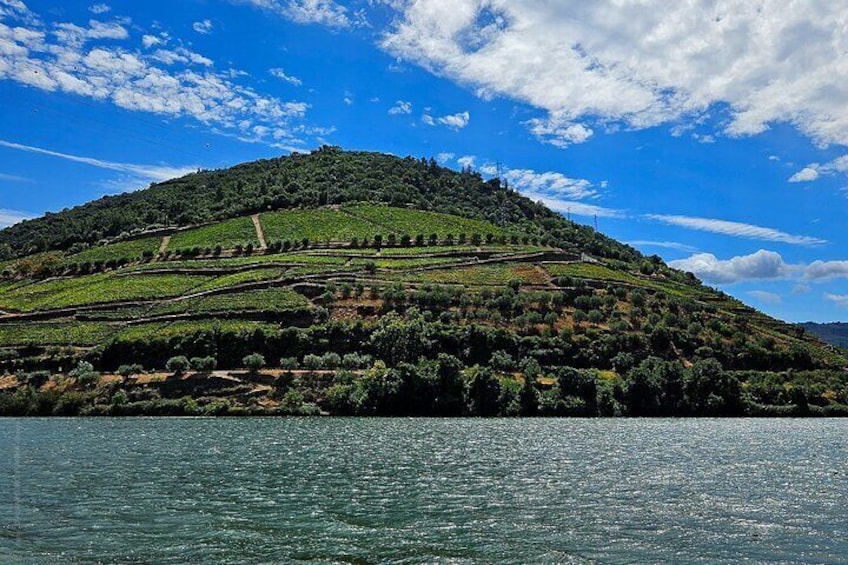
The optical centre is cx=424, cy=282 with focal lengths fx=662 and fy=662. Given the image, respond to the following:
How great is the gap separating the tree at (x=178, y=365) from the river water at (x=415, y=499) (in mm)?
28557

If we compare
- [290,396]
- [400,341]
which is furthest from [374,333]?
[290,396]

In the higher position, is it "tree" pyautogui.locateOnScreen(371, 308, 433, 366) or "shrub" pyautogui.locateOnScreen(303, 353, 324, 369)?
"tree" pyautogui.locateOnScreen(371, 308, 433, 366)

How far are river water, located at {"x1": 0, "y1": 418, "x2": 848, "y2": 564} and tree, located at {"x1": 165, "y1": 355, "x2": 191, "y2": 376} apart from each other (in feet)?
93.7

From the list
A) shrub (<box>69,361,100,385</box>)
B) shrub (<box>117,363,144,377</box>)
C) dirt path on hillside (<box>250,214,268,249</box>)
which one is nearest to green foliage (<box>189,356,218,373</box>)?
shrub (<box>117,363,144,377</box>)

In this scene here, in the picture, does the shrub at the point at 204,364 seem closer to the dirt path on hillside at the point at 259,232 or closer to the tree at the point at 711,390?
the dirt path on hillside at the point at 259,232

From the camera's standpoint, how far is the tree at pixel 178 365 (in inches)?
3366

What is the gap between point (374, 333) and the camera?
92.4 meters

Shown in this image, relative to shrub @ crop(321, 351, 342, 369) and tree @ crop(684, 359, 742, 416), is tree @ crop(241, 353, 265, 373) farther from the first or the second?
tree @ crop(684, 359, 742, 416)

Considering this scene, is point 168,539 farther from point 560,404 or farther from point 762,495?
point 560,404

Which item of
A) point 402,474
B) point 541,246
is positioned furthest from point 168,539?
point 541,246

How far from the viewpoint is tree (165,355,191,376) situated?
8550cm

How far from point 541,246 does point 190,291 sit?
8157 cm

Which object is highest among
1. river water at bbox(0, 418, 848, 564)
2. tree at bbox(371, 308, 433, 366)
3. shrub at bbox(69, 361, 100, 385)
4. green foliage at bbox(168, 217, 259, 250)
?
green foliage at bbox(168, 217, 259, 250)

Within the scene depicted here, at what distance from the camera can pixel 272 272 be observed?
121312 millimetres
